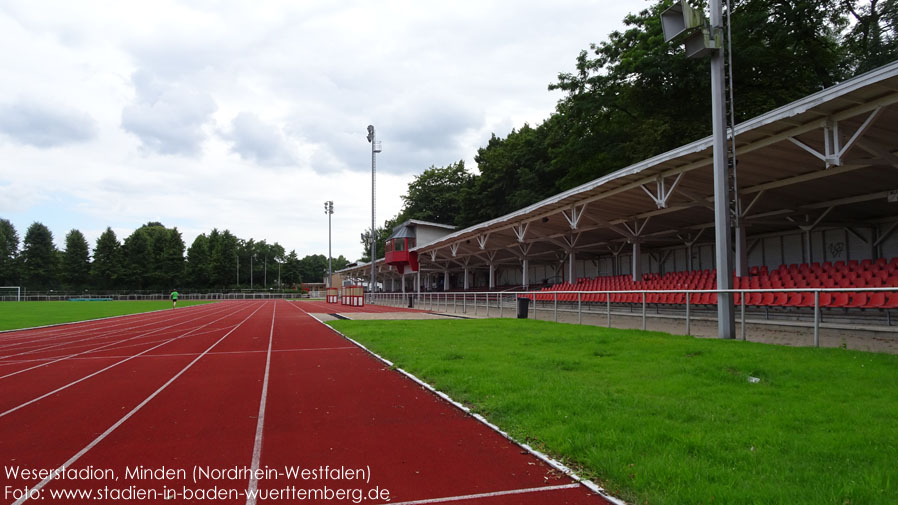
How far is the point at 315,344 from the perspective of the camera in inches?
579

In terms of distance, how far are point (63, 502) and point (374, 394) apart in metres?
4.10

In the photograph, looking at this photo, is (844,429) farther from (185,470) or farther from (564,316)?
(564,316)

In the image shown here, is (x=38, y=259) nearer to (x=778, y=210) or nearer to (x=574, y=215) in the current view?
(x=574, y=215)

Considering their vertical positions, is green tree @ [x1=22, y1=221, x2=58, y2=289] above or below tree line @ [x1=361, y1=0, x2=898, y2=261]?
below

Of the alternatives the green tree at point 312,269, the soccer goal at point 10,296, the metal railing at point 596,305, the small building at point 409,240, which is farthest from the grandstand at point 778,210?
the green tree at point 312,269

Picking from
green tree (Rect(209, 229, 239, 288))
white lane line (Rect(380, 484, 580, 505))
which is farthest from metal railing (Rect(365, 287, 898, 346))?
green tree (Rect(209, 229, 239, 288))

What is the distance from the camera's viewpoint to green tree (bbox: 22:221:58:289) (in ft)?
308

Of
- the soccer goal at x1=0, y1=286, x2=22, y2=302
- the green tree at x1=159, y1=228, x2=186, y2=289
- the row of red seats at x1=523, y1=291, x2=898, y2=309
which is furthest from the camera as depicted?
the green tree at x1=159, y1=228, x2=186, y2=289

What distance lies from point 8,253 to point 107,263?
22.8 m

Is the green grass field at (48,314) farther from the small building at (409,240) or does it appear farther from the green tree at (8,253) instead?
the green tree at (8,253)

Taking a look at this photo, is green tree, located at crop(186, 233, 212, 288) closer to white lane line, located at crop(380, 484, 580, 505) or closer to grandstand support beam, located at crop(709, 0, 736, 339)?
grandstand support beam, located at crop(709, 0, 736, 339)

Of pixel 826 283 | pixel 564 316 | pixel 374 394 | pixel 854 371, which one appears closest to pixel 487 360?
pixel 374 394

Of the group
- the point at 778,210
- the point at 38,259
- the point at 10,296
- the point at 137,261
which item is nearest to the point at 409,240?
the point at 778,210

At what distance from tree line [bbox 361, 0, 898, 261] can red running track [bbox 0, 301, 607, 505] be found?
1110 inches
